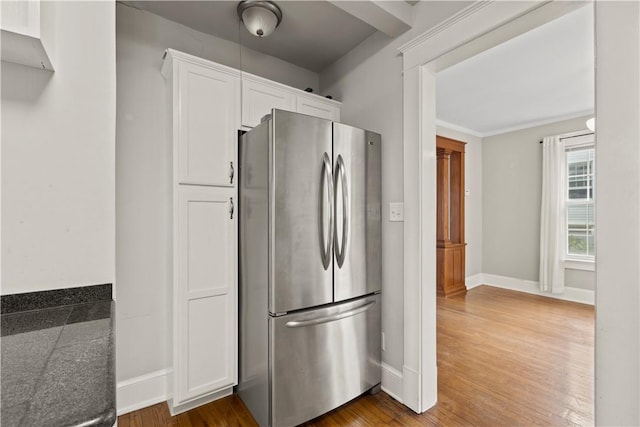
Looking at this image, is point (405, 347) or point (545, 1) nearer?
point (545, 1)

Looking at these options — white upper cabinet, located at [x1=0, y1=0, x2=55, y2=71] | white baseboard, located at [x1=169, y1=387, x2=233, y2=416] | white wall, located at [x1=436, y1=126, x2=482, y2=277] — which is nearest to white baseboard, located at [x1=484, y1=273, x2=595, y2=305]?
white wall, located at [x1=436, y1=126, x2=482, y2=277]

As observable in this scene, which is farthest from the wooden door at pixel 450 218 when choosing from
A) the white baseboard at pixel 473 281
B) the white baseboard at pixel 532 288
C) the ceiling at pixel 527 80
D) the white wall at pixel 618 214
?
the white wall at pixel 618 214

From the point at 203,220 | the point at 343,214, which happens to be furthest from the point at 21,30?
the point at 343,214

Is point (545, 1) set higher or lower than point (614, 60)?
higher

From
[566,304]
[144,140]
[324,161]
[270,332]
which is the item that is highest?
[144,140]

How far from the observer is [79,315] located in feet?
2.83

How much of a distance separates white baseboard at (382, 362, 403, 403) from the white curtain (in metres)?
3.72

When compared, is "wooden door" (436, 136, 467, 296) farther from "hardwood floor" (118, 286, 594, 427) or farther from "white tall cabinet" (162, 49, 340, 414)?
"white tall cabinet" (162, 49, 340, 414)

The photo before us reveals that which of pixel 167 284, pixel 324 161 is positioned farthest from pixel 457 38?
pixel 167 284

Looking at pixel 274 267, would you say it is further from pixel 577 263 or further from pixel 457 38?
pixel 577 263

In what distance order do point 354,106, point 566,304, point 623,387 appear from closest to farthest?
point 623,387 < point 354,106 < point 566,304

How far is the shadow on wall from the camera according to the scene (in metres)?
0.88

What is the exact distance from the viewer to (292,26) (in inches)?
83.4

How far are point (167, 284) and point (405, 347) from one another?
5.39 feet
